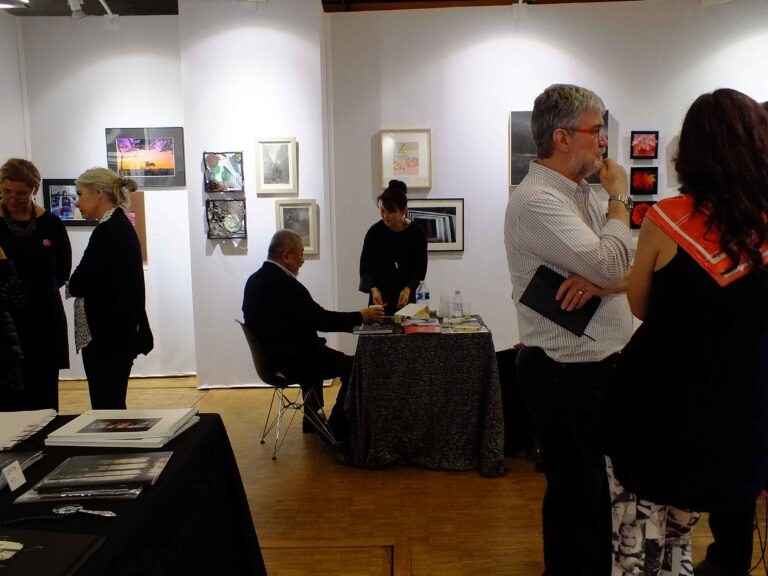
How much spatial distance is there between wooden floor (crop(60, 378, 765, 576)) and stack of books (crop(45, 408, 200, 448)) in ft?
3.55

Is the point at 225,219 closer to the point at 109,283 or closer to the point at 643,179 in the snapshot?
the point at 109,283

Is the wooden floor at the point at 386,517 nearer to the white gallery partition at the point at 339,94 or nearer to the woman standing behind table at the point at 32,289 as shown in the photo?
the woman standing behind table at the point at 32,289

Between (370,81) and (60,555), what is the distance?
4.96 metres

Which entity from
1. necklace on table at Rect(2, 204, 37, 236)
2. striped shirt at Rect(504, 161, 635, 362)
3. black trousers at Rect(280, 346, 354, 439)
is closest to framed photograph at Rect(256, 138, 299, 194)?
black trousers at Rect(280, 346, 354, 439)

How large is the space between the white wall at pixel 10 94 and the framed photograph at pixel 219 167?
172 cm

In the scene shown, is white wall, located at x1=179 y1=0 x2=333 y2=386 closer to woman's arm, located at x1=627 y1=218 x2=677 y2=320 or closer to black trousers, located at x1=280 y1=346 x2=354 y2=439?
black trousers, located at x1=280 y1=346 x2=354 y2=439

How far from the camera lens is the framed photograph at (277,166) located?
5.12 m

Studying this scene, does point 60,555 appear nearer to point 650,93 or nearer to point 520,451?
point 520,451

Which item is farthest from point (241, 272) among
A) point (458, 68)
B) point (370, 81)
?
point (458, 68)

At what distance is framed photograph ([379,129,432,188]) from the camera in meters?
5.39

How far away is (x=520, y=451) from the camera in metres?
3.66

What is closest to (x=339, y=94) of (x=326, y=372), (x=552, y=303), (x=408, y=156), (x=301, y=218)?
(x=408, y=156)

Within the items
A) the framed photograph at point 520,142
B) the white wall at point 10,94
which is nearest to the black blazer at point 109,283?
the white wall at point 10,94

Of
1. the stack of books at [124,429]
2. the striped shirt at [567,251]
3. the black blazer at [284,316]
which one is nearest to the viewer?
the stack of books at [124,429]
